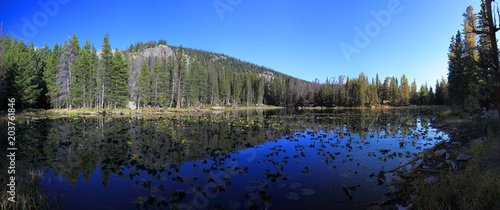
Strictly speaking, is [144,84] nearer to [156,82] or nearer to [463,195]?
[156,82]

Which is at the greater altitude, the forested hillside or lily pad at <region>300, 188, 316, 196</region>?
the forested hillside

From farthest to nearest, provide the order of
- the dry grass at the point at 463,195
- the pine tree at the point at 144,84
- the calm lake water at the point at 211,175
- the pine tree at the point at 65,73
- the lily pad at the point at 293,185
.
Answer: the pine tree at the point at 144,84 → the pine tree at the point at 65,73 → the lily pad at the point at 293,185 → the calm lake water at the point at 211,175 → the dry grass at the point at 463,195

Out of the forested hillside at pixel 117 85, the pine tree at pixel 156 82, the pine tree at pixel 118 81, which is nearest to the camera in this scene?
the forested hillside at pixel 117 85

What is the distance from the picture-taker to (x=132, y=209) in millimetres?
5191

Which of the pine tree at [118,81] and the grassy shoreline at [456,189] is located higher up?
the pine tree at [118,81]

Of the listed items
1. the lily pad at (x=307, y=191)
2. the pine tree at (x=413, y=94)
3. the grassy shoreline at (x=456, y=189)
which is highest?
the pine tree at (x=413, y=94)

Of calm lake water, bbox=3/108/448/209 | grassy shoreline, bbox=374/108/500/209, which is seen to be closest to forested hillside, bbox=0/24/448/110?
calm lake water, bbox=3/108/448/209

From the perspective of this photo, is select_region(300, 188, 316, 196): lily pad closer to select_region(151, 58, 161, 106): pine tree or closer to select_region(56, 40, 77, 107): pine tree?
select_region(56, 40, 77, 107): pine tree

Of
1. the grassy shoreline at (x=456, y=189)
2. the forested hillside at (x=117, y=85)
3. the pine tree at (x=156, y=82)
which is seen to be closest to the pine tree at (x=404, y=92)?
the forested hillside at (x=117, y=85)

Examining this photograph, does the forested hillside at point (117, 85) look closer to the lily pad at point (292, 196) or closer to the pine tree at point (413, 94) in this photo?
the pine tree at point (413, 94)

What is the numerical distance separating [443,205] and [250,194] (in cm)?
432

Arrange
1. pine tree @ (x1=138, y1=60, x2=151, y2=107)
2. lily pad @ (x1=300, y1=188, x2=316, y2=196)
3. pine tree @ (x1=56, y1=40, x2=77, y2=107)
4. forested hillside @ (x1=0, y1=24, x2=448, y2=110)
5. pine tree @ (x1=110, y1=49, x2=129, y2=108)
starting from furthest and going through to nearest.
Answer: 1. pine tree @ (x1=138, y1=60, x2=151, y2=107)
2. pine tree @ (x1=110, y1=49, x2=129, y2=108)
3. pine tree @ (x1=56, y1=40, x2=77, y2=107)
4. forested hillside @ (x1=0, y1=24, x2=448, y2=110)
5. lily pad @ (x1=300, y1=188, x2=316, y2=196)

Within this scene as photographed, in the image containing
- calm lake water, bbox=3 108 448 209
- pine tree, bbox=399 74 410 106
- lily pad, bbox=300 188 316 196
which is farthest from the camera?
pine tree, bbox=399 74 410 106

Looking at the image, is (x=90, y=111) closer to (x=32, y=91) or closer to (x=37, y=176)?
(x=32, y=91)
